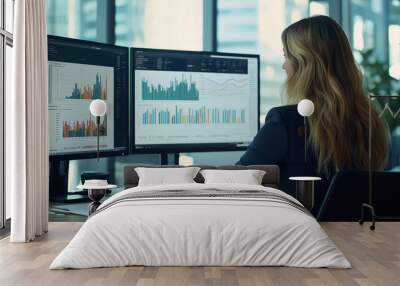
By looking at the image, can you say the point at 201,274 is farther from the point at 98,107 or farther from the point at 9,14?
the point at 9,14

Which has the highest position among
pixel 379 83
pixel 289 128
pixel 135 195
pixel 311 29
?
pixel 311 29

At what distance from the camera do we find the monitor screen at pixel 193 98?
6469 millimetres

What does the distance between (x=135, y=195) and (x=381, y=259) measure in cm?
181

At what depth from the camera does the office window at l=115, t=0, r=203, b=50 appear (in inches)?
278

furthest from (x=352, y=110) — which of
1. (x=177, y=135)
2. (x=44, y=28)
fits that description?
(x=44, y=28)

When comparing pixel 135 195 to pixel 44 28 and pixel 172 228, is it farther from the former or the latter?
pixel 44 28

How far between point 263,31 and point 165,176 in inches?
84.6

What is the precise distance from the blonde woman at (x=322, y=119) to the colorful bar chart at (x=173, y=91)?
0.81m

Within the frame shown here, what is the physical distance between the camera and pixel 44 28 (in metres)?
5.77

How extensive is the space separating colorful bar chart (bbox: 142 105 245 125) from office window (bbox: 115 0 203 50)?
2.93 ft

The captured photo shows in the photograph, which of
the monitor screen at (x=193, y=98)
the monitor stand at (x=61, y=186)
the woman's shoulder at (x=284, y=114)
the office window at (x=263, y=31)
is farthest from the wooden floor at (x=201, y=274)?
the office window at (x=263, y=31)

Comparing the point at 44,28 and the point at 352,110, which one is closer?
the point at 44,28

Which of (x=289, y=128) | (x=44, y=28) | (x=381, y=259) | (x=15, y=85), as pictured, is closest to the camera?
(x=381, y=259)

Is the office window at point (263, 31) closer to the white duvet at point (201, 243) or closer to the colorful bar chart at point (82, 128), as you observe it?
the colorful bar chart at point (82, 128)
